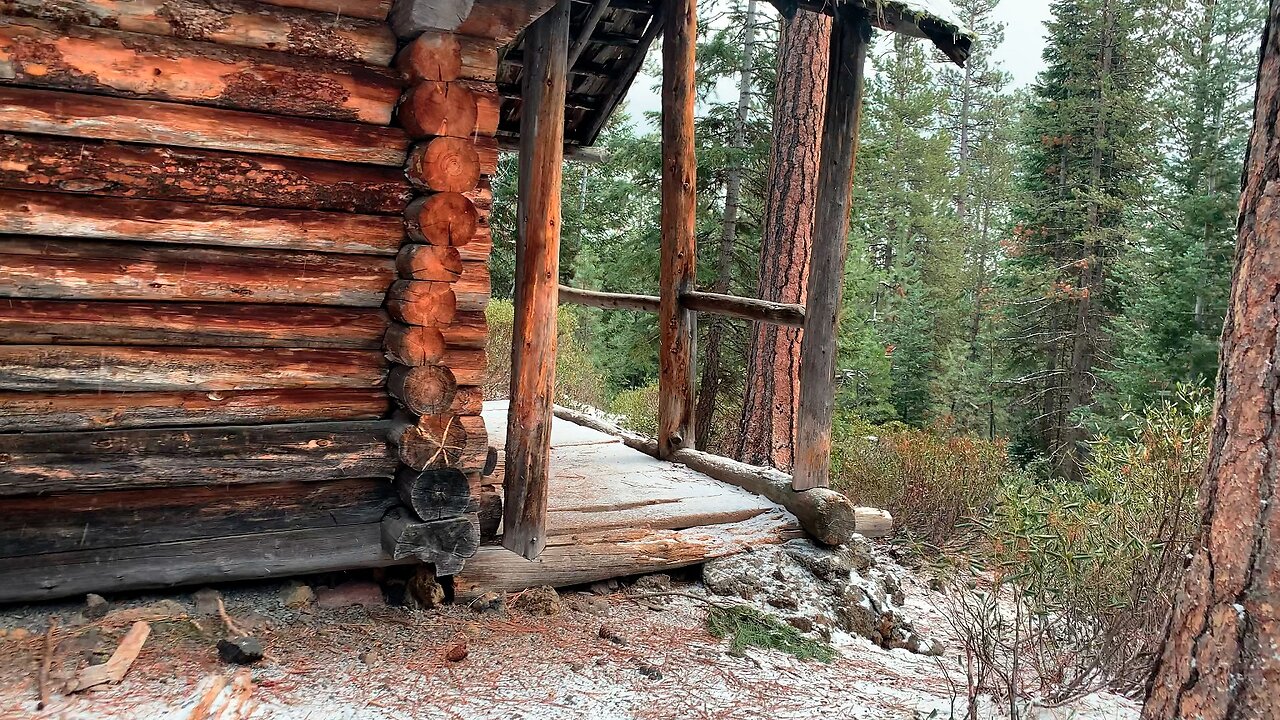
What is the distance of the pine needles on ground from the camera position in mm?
4887

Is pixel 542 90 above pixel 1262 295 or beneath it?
above

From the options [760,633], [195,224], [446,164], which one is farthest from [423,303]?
[760,633]

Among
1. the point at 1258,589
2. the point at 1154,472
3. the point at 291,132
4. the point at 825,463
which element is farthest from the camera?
the point at 825,463

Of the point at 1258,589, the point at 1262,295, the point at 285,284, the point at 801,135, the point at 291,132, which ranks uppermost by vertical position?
the point at 801,135

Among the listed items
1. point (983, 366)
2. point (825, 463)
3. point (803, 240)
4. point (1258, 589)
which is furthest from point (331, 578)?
point (983, 366)

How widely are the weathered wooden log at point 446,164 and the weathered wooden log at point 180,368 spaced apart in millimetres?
942

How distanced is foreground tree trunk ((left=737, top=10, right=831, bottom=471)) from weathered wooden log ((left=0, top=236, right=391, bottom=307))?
5.55 m

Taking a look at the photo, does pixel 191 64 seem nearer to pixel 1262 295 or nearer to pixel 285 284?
pixel 285 284

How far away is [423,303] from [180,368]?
115 cm

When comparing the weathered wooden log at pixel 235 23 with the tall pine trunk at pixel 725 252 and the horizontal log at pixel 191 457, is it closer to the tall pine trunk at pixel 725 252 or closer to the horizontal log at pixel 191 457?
the horizontal log at pixel 191 457

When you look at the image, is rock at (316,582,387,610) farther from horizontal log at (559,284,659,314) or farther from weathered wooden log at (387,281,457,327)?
horizontal log at (559,284,659,314)

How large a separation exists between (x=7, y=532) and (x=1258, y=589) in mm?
4820

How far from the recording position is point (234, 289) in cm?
429

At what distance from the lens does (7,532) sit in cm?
400
